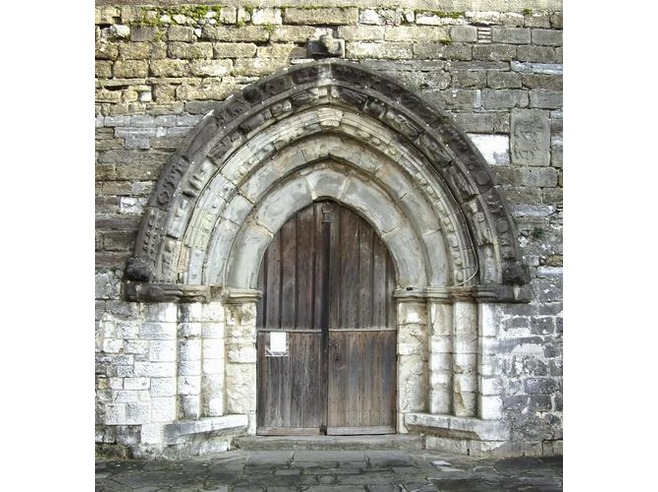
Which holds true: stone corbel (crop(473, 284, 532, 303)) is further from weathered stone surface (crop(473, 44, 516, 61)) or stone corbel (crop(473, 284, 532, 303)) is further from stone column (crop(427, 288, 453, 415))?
weathered stone surface (crop(473, 44, 516, 61))

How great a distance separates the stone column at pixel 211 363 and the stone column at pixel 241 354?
120mm

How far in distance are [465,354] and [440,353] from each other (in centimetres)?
24

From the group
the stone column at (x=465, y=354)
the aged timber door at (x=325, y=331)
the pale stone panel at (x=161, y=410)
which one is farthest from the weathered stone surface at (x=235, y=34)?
the pale stone panel at (x=161, y=410)

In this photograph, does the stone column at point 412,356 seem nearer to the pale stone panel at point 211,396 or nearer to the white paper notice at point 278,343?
the white paper notice at point 278,343

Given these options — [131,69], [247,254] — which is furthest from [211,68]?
[247,254]

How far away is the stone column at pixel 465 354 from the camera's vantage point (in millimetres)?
5316

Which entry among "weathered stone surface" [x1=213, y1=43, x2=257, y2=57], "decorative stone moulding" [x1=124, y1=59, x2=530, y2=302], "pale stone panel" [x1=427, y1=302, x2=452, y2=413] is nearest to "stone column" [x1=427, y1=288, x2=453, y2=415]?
"pale stone panel" [x1=427, y1=302, x2=452, y2=413]

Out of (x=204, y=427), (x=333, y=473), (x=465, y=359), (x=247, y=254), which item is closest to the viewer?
(x=333, y=473)

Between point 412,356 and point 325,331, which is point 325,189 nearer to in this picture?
point 325,331

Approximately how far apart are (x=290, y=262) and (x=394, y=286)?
1010 mm

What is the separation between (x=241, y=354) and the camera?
552 cm

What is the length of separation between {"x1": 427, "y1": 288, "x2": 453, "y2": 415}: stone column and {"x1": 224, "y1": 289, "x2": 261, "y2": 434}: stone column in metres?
1.61

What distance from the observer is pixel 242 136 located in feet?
17.4

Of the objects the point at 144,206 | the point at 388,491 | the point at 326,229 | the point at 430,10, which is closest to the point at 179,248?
the point at 144,206
